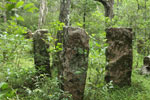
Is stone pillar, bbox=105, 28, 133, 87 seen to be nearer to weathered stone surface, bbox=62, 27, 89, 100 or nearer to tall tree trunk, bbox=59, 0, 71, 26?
weathered stone surface, bbox=62, 27, 89, 100

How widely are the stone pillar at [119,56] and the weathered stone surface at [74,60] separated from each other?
43.8 inches

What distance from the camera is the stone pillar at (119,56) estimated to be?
390cm

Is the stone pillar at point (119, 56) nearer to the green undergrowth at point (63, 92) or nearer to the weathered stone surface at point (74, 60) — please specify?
the green undergrowth at point (63, 92)

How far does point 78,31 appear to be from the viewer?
3078 mm

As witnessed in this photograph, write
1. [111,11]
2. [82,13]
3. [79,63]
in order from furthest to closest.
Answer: [82,13] → [111,11] → [79,63]

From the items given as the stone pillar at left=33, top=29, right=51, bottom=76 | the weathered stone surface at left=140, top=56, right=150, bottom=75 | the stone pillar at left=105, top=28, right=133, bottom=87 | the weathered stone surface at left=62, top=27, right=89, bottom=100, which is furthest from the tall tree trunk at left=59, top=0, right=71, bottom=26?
the weathered stone surface at left=140, top=56, right=150, bottom=75

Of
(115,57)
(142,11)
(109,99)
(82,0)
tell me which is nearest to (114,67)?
(115,57)

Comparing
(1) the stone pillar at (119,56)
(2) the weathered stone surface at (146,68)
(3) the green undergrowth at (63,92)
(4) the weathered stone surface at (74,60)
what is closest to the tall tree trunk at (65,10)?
(1) the stone pillar at (119,56)

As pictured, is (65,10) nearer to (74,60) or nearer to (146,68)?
(74,60)

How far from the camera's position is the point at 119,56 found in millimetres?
3910

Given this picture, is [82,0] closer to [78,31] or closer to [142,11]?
[142,11]

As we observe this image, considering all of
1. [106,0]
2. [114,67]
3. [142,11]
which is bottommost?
[114,67]

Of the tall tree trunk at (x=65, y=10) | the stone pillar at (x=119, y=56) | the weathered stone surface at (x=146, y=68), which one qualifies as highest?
the tall tree trunk at (x=65, y=10)

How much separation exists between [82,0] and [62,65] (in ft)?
22.1
